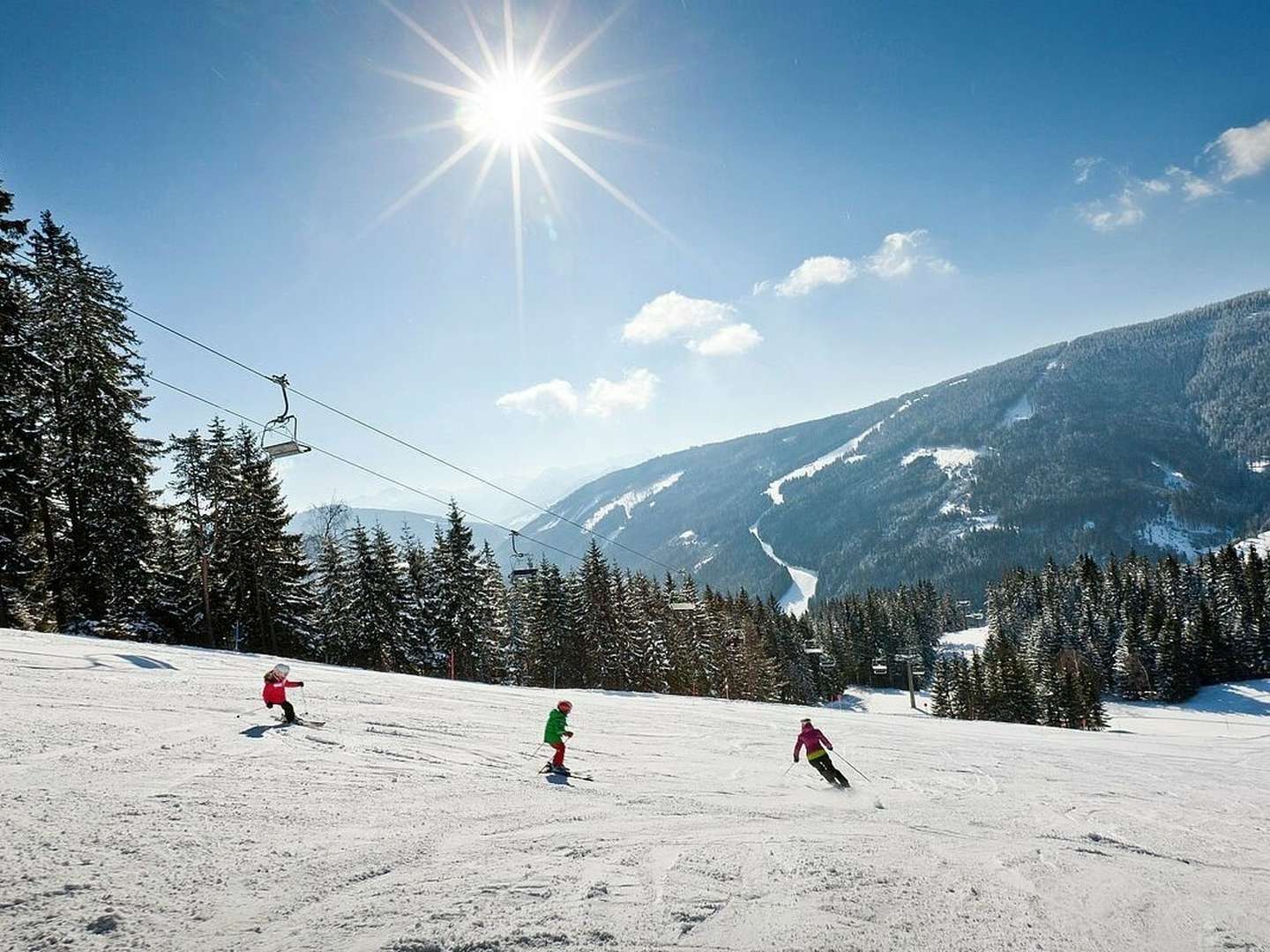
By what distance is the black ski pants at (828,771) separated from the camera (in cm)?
1284

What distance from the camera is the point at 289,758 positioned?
9273mm

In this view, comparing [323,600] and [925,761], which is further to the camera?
[323,600]

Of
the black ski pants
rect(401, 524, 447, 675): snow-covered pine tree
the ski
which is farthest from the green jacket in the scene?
rect(401, 524, 447, 675): snow-covered pine tree

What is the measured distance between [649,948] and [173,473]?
4128 cm

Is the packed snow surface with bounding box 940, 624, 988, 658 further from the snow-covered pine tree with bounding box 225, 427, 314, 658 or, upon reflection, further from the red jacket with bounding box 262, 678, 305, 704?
the red jacket with bounding box 262, 678, 305, 704

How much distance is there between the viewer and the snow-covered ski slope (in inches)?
198

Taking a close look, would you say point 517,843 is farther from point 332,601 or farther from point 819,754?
point 332,601

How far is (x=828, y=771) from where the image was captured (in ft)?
42.4

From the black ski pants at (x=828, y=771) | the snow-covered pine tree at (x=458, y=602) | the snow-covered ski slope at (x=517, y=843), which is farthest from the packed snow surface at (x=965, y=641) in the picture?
the snow-covered ski slope at (x=517, y=843)

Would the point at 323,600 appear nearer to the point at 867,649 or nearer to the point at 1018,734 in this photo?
the point at 1018,734

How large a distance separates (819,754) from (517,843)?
8.14m

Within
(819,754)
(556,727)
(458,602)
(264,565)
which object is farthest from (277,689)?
(458,602)

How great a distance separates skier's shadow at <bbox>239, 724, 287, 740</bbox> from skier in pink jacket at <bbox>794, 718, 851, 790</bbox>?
1019cm

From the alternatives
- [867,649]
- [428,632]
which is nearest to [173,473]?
[428,632]
